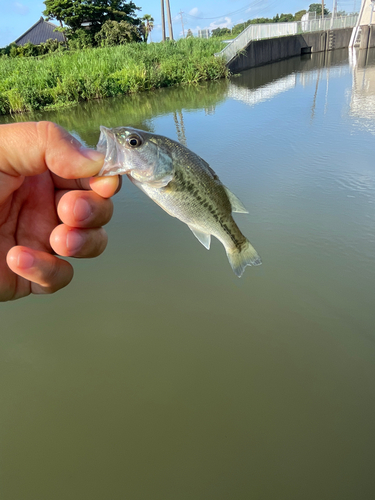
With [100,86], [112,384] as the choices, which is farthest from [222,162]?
[100,86]

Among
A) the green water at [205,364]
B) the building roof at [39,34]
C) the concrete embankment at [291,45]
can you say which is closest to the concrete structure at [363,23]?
the concrete embankment at [291,45]

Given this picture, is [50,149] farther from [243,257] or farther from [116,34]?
[116,34]

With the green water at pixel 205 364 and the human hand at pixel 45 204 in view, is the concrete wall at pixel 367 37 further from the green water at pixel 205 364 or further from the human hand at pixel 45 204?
the human hand at pixel 45 204

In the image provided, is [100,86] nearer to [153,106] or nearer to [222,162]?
[153,106]

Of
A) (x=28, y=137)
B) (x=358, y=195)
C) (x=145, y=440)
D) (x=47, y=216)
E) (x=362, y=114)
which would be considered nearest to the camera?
(x=28, y=137)

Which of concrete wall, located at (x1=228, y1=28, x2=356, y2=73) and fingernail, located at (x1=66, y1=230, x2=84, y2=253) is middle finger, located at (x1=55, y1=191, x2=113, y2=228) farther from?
concrete wall, located at (x1=228, y1=28, x2=356, y2=73)

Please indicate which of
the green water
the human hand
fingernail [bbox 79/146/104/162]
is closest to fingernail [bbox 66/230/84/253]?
the human hand
